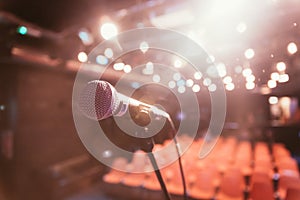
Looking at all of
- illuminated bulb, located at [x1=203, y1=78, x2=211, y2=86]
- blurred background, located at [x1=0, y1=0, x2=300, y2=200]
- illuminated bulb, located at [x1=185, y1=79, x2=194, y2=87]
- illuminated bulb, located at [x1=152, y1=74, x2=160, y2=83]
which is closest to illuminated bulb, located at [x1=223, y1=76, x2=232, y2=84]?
blurred background, located at [x1=0, y1=0, x2=300, y2=200]

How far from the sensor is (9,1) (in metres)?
2.67

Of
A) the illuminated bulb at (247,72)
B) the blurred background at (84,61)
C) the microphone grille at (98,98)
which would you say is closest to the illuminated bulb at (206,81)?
the blurred background at (84,61)

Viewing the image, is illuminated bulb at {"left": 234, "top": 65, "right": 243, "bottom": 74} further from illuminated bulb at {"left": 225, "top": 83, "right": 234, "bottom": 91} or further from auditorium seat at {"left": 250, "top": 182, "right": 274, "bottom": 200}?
auditorium seat at {"left": 250, "top": 182, "right": 274, "bottom": 200}

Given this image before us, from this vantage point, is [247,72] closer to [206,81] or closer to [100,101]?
[206,81]

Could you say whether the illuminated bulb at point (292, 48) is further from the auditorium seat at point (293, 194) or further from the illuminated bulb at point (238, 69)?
the auditorium seat at point (293, 194)

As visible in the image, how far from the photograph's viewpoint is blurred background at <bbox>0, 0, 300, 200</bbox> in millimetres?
1615

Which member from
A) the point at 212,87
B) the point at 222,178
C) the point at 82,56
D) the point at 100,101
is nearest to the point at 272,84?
the point at 212,87

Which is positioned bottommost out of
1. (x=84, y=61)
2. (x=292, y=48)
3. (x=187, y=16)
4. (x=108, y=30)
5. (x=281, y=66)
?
(x=281, y=66)

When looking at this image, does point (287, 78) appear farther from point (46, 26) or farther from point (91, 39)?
point (46, 26)

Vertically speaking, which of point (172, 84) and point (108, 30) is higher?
point (108, 30)

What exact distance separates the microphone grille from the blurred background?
722mm

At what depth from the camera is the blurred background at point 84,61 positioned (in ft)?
5.30

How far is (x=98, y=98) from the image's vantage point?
0.66 m

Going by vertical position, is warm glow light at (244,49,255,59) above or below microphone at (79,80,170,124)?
above
